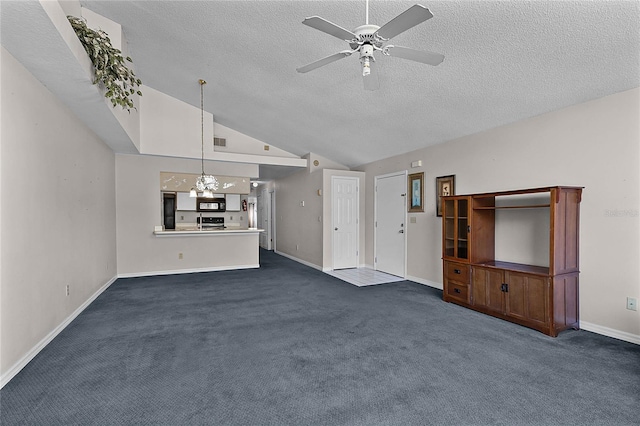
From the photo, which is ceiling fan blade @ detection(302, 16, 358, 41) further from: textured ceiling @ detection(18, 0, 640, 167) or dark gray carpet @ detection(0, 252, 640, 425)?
dark gray carpet @ detection(0, 252, 640, 425)

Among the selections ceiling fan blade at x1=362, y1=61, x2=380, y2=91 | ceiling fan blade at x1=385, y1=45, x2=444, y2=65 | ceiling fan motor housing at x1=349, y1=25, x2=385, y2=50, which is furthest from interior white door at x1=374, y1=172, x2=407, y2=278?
ceiling fan motor housing at x1=349, y1=25, x2=385, y2=50

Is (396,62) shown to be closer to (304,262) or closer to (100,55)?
(100,55)

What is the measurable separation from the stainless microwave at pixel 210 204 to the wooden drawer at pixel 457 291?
197 inches

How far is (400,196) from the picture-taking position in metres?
5.88

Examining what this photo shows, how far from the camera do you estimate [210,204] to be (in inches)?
278

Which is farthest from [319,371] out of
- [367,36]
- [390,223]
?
[390,223]

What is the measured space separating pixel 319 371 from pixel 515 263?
2905 millimetres

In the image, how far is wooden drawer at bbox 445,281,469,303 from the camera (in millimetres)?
4066

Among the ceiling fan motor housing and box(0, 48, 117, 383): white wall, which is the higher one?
the ceiling fan motor housing

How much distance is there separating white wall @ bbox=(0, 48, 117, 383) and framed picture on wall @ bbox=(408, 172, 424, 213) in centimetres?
494

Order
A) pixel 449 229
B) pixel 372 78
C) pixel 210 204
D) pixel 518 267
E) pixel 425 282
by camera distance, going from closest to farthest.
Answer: pixel 372 78 < pixel 518 267 < pixel 449 229 < pixel 425 282 < pixel 210 204

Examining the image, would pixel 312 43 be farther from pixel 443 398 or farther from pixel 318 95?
pixel 443 398

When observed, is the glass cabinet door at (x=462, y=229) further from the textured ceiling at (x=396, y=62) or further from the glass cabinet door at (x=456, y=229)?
the textured ceiling at (x=396, y=62)

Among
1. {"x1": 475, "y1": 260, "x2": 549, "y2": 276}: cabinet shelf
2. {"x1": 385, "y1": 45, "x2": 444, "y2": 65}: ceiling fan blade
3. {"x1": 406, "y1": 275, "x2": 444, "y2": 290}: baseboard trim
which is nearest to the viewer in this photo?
{"x1": 385, "y1": 45, "x2": 444, "y2": 65}: ceiling fan blade
